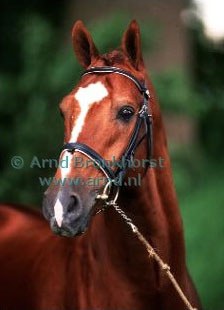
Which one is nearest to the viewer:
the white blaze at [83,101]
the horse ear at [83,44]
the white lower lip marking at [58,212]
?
the white lower lip marking at [58,212]

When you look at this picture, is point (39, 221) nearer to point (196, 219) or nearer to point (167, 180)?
point (167, 180)

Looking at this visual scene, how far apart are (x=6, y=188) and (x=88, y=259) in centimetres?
392

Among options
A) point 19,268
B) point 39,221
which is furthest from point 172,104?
point 19,268

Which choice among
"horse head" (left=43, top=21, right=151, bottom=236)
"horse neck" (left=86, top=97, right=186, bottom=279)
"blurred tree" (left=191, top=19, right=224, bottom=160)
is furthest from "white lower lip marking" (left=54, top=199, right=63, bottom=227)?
"blurred tree" (left=191, top=19, right=224, bottom=160)

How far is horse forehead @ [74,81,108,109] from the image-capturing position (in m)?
3.20

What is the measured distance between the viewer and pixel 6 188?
7379 millimetres

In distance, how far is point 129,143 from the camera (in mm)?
3268

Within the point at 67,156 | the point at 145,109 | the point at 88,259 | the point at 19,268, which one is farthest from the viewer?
the point at 19,268

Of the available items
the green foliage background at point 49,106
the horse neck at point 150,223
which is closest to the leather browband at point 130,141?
Result: the horse neck at point 150,223

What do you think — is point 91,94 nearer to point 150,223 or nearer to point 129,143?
point 129,143

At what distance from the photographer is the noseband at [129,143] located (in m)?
3.12

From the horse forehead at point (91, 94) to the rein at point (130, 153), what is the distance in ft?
0.42

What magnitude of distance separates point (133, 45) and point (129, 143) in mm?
520

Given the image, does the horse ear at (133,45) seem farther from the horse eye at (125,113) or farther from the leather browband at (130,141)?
the horse eye at (125,113)
